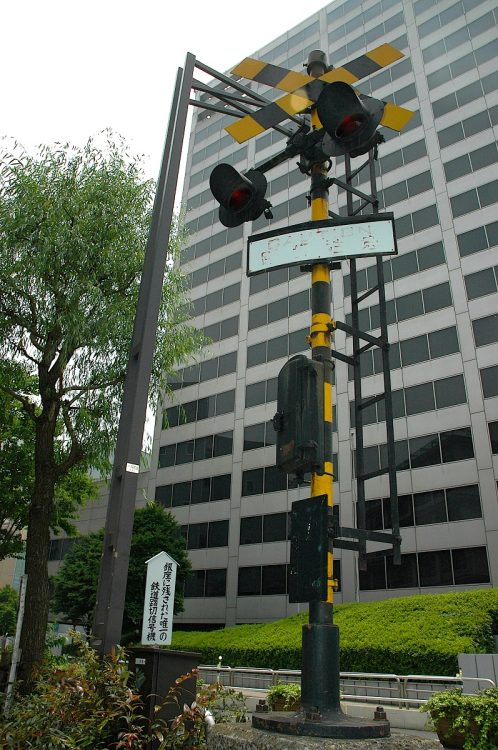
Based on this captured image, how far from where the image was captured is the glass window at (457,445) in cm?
2797

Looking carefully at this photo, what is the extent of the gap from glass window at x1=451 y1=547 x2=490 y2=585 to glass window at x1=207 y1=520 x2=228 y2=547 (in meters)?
13.2

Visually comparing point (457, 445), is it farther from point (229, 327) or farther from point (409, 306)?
point (229, 327)

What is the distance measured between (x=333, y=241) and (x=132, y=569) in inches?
1096

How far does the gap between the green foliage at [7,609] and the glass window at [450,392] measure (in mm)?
30901

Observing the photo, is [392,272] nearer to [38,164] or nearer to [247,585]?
[247,585]

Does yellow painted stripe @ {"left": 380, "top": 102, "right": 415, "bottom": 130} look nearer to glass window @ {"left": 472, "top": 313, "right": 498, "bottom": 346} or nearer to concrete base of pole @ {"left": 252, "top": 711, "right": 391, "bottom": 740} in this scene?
concrete base of pole @ {"left": 252, "top": 711, "right": 391, "bottom": 740}

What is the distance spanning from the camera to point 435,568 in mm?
27156

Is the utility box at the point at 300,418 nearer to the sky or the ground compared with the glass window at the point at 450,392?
nearer to the ground

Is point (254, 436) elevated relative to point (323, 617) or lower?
elevated

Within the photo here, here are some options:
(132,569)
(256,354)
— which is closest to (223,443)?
(256,354)

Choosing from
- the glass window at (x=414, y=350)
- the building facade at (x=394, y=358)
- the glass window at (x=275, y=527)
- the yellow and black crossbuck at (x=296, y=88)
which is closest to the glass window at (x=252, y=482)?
the building facade at (x=394, y=358)

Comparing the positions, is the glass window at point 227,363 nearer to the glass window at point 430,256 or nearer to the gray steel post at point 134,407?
the glass window at point 430,256

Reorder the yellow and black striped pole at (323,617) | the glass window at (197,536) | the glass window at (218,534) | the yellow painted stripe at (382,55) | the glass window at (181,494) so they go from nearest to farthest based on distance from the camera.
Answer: the yellow and black striped pole at (323,617)
the yellow painted stripe at (382,55)
the glass window at (218,534)
the glass window at (197,536)
the glass window at (181,494)

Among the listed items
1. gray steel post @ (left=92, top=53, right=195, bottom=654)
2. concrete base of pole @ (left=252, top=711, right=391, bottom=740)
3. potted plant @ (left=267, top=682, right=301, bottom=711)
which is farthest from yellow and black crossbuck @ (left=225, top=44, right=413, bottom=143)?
potted plant @ (left=267, top=682, right=301, bottom=711)
